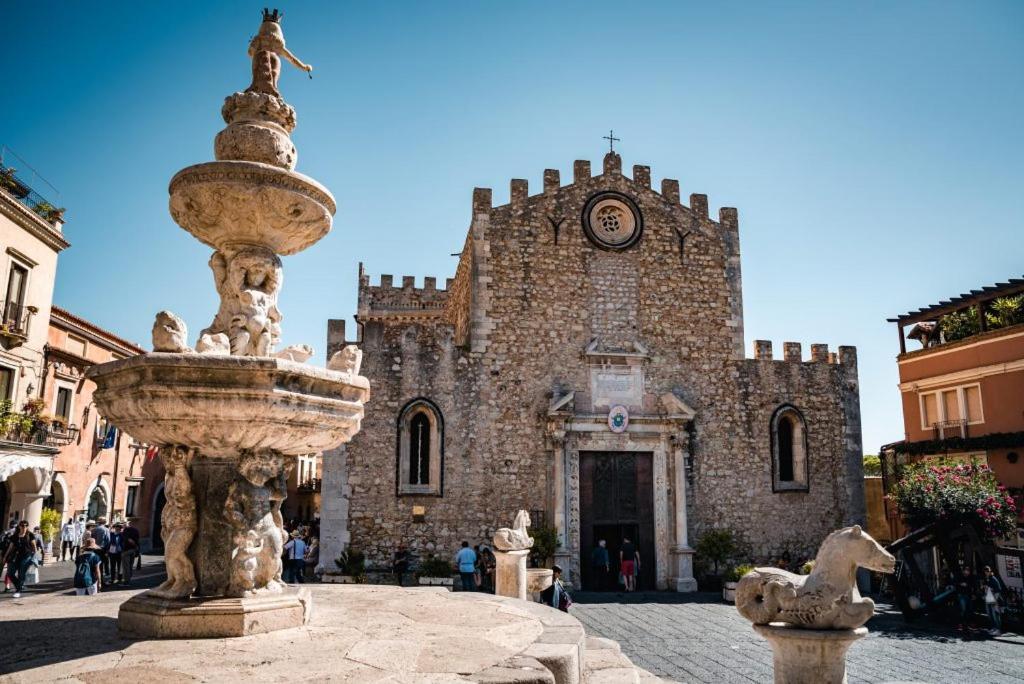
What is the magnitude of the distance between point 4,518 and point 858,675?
2394cm

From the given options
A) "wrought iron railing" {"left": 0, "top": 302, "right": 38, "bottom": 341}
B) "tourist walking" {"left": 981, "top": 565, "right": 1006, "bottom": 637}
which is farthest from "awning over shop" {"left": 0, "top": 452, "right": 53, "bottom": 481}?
"tourist walking" {"left": 981, "top": 565, "right": 1006, "bottom": 637}

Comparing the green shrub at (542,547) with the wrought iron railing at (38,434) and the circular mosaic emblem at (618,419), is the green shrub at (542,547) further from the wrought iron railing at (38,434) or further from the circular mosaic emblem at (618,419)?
the wrought iron railing at (38,434)

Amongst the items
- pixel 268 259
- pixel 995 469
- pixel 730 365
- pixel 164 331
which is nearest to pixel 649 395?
pixel 730 365

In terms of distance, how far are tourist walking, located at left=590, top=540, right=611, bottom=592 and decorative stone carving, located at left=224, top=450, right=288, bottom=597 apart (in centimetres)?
1313

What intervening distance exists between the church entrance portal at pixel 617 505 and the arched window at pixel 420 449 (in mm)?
3809

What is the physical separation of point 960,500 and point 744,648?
Result: 7.91 metres

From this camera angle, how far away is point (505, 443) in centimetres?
1817

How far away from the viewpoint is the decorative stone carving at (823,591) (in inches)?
193

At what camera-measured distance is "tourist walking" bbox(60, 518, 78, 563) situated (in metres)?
22.3

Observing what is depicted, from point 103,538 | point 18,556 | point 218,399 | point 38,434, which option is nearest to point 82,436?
point 38,434

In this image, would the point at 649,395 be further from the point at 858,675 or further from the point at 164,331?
the point at 164,331

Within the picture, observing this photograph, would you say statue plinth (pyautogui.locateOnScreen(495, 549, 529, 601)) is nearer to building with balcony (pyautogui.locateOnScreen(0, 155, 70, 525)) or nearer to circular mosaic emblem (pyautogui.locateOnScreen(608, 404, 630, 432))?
circular mosaic emblem (pyautogui.locateOnScreen(608, 404, 630, 432))

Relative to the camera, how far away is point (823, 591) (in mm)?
4957

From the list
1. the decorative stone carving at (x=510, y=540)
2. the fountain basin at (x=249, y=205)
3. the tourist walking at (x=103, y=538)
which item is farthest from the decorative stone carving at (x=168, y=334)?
the tourist walking at (x=103, y=538)
